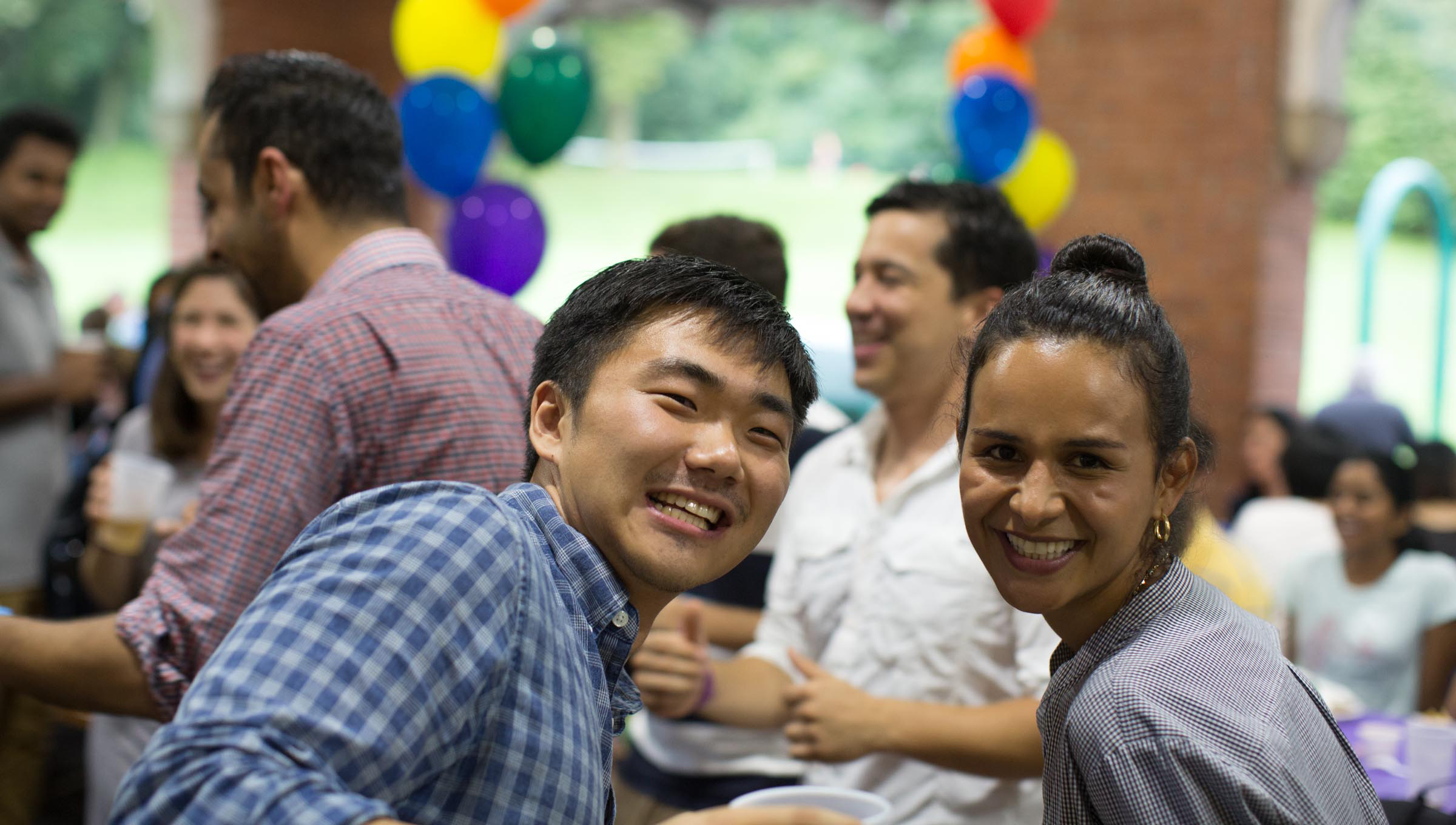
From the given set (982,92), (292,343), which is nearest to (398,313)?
(292,343)

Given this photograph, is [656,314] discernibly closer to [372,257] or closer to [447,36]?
[372,257]

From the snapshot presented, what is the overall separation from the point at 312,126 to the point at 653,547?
1.04 meters

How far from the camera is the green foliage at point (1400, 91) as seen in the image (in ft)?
60.2

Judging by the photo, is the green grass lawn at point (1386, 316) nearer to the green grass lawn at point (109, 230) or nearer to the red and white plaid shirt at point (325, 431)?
the red and white plaid shirt at point (325, 431)

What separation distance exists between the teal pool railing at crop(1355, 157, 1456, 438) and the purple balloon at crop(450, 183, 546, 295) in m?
5.01

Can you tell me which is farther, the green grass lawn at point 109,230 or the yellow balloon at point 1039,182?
the green grass lawn at point 109,230

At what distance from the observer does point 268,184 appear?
68.5 inches

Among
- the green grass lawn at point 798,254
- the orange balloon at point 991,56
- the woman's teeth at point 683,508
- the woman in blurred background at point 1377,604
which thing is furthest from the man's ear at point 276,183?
the green grass lawn at point 798,254

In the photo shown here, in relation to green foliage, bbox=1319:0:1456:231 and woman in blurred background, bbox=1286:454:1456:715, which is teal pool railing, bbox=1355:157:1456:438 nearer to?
woman in blurred background, bbox=1286:454:1456:715

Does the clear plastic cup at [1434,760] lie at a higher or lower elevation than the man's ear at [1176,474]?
lower

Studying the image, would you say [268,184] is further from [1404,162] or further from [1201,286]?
[1404,162]

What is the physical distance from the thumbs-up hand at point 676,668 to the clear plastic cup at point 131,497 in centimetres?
108

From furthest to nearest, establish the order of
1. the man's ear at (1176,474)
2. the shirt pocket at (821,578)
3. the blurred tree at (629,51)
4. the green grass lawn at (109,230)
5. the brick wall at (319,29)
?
the green grass lawn at (109,230)
the blurred tree at (629,51)
the brick wall at (319,29)
the shirt pocket at (821,578)
the man's ear at (1176,474)

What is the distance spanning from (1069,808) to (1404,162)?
7.49 m
